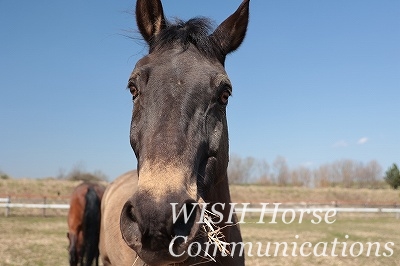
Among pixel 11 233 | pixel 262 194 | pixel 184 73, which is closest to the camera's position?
pixel 184 73

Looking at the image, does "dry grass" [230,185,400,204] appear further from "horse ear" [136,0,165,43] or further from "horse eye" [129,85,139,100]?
"horse eye" [129,85,139,100]

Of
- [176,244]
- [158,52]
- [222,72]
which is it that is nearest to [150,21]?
[158,52]

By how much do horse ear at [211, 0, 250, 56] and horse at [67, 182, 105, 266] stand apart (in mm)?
7108

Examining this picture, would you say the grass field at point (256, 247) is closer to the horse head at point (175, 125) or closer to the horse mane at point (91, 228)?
the horse mane at point (91, 228)

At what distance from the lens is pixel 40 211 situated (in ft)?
82.4

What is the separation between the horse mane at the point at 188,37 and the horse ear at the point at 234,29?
0.26m

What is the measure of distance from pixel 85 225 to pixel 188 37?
7661 mm

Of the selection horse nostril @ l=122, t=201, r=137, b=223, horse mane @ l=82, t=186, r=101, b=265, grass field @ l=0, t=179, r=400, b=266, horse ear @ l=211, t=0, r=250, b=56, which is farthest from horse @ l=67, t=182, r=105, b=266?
horse nostril @ l=122, t=201, r=137, b=223

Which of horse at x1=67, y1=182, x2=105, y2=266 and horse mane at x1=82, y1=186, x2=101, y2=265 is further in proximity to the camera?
horse at x1=67, y1=182, x2=105, y2=266

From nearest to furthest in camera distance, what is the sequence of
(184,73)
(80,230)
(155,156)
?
(155,156) < (184,73) < (80,230)

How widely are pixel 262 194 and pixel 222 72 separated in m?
35.4

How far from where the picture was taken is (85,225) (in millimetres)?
9664

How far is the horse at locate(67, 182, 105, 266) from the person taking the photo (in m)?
9.37

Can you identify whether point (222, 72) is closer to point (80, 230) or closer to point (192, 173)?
point (192, 173)
